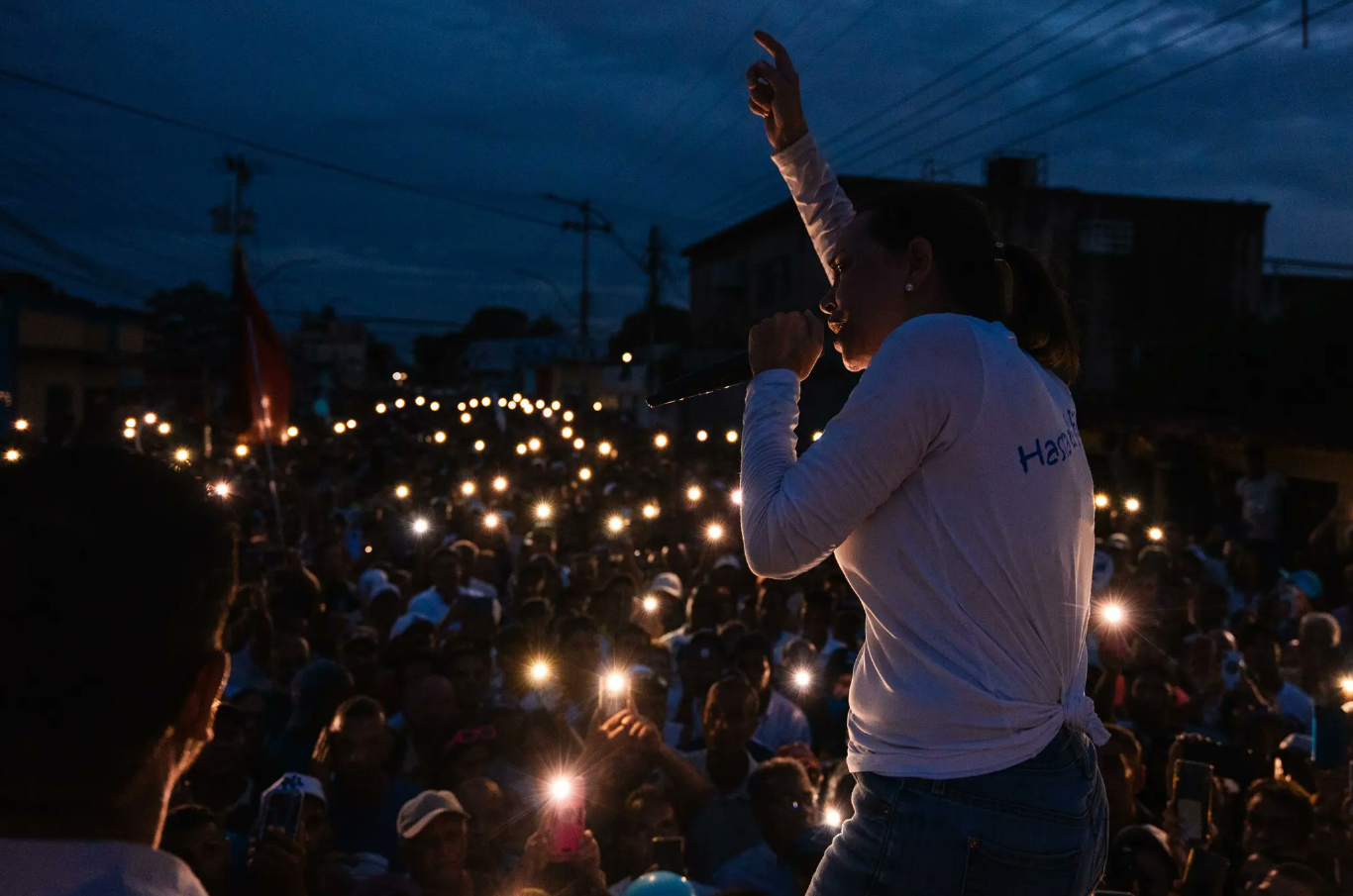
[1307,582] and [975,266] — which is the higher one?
[975,266]

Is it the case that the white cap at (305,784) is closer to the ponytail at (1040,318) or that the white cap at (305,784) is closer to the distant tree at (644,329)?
the ponytail at (1040,318)

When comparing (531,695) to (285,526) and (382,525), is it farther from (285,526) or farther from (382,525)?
(285,526)

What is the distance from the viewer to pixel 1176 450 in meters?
17.9

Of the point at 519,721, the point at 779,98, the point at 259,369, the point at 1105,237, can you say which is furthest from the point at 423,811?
the point at 1105,237

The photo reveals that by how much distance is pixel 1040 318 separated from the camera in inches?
84.7

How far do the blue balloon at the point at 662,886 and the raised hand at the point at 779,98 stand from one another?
8.45 feet

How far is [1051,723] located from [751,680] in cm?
492

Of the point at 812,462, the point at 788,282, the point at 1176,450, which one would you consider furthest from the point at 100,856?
the point at 788,282

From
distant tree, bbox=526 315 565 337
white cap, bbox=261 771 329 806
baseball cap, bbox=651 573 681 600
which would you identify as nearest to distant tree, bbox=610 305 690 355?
distant tree, bbox=526 315 565 337

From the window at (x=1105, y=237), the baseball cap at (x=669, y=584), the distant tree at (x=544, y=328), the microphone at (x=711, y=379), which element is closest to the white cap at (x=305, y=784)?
the microphone at (x=711, y=379)

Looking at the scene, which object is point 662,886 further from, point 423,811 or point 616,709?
point 616,709

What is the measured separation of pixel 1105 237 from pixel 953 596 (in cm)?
3159

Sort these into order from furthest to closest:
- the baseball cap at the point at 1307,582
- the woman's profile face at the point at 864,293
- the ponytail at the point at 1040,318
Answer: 1. the baseball cap at the point at 1307,582
2. the ponytail at the point at 1040,318
3. the woman's profile face at the point at 864,293

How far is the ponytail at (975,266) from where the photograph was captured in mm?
2010
